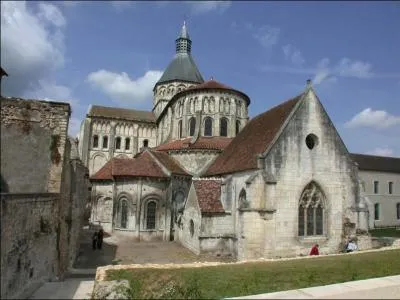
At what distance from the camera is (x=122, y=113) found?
54250mm

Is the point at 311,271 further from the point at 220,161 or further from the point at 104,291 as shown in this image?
the point at 220,161

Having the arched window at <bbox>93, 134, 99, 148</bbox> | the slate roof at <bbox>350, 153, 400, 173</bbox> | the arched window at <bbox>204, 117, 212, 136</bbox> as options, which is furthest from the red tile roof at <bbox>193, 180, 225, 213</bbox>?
the arched window at <bbox>93, 134, 99, 148</bbox>

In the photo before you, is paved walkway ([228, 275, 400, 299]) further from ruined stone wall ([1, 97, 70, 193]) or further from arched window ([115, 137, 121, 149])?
arched window ([115, 137, 121, 149])

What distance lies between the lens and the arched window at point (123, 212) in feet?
87.9

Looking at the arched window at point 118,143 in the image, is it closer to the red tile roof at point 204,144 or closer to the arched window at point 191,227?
the red tile roof at point 204,144

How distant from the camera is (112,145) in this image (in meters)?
50.3

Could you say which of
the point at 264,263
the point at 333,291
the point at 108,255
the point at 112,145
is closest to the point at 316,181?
the point at 264,263

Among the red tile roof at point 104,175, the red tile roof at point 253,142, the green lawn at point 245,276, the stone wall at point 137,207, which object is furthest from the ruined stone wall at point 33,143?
the red tile roof at point 104,175

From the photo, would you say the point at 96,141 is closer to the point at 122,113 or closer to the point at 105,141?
the point at 105,141

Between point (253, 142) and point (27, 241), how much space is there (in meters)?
15.3

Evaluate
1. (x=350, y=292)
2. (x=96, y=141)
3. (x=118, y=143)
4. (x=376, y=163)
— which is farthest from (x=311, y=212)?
(x=96, y=141)

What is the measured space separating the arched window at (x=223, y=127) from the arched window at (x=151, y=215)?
10122 millimetres

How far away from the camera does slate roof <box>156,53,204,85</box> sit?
5328 centimetres

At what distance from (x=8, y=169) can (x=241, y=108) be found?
2554 centimetres
